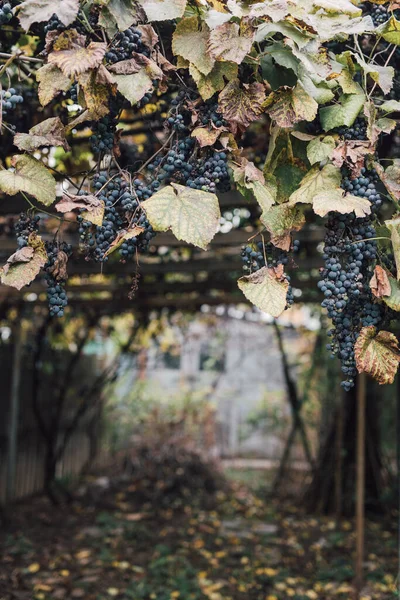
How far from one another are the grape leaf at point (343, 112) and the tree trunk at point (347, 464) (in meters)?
4.49

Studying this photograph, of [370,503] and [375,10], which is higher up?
[375,10]

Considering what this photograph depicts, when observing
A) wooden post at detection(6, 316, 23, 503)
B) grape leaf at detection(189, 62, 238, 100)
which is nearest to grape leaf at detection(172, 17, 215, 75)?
grape leaf at detection(189, 62, 238, 100)

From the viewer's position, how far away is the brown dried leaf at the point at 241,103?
4.74 feet

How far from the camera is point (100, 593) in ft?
11.9

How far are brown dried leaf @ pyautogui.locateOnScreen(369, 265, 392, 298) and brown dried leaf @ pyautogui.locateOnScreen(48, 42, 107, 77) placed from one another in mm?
755

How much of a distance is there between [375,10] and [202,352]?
8826 mm

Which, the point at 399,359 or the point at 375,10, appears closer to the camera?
the point at 399,359

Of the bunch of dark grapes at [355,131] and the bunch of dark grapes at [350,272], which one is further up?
the bunch of dark grapes at [355,131]

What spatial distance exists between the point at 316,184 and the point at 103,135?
20.4 inches

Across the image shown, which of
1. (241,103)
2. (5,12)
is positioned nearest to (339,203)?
(241,103)

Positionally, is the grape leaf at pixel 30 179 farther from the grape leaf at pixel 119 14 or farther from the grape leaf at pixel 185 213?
the grape leaf at pixel 119 14

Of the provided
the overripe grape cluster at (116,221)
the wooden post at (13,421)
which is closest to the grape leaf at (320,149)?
the overripe grape cluster at (116,221)

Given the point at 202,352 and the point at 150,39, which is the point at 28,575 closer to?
the point at 150,39

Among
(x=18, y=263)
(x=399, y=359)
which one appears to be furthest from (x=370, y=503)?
(x=18, y=263)
